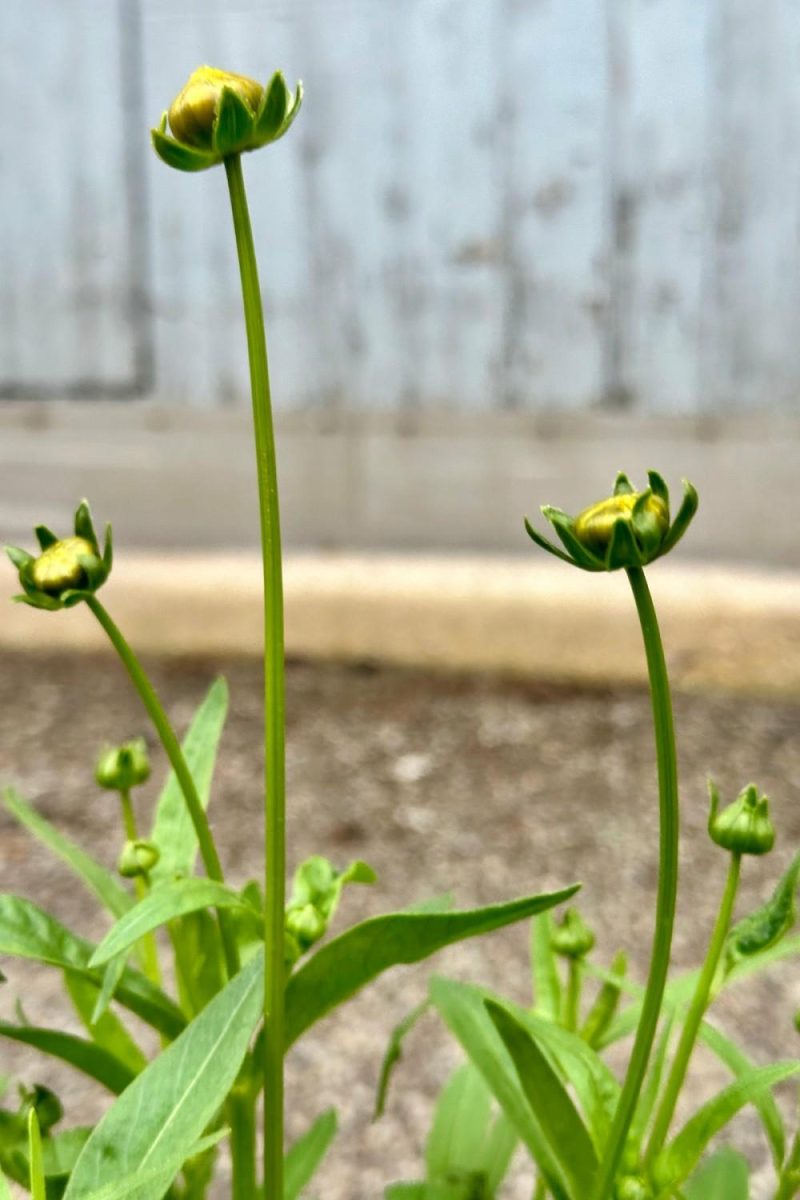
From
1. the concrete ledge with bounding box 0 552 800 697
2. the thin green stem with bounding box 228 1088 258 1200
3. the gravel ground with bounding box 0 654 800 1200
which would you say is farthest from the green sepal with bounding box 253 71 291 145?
the concrete ledge with bounding box 0 552 800 697

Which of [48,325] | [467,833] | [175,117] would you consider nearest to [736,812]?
[175,117]

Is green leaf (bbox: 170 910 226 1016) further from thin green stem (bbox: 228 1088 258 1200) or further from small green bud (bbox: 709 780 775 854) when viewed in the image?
small green bud (bbox: 709 780 775 854)

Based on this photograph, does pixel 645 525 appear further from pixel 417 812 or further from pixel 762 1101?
pixel 417 812

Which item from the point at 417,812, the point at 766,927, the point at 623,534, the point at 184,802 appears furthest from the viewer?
the point at 417,812

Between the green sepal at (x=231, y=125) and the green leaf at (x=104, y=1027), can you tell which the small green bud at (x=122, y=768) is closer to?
the green leaf at (x=104, y=1027)

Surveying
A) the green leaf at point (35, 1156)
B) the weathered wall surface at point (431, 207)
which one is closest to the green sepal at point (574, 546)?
the green leaf at point (35, 1156)

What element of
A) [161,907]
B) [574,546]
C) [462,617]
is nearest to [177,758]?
[161,907]

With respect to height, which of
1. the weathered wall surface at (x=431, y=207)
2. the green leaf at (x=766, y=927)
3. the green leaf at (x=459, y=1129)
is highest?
the weathered wall surface at (x=431, y=207)
